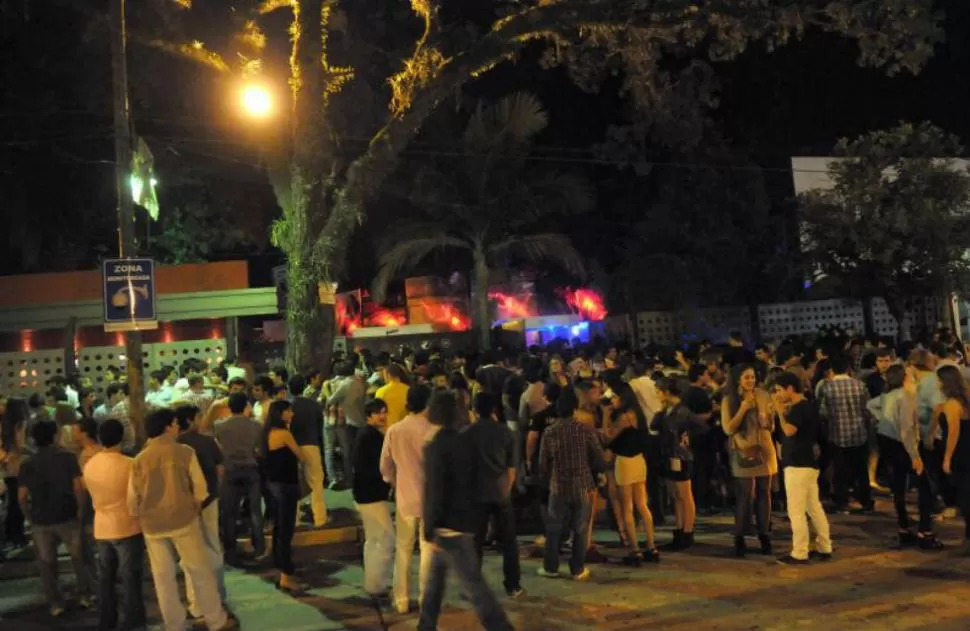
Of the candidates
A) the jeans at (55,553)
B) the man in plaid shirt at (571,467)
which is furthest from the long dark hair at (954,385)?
the jeans at (55,553)

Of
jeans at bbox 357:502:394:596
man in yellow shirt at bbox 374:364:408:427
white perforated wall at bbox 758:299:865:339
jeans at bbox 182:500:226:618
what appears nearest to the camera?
jeans at bbox 182:500:226:618

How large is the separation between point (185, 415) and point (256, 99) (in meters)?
5.77

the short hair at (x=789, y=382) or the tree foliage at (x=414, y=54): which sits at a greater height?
the tree foliage at (x=414, y=54)

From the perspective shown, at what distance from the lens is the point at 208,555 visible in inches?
293

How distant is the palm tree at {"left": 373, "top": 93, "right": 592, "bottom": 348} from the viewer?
2223 cm

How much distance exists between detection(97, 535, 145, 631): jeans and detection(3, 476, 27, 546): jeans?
3.58 metres

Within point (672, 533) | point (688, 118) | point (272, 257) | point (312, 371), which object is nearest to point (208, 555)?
point (672, 533)

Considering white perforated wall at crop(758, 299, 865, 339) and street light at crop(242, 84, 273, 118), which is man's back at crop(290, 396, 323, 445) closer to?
street light at crop(242, 84, 273, 118)

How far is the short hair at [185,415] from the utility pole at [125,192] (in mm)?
2543

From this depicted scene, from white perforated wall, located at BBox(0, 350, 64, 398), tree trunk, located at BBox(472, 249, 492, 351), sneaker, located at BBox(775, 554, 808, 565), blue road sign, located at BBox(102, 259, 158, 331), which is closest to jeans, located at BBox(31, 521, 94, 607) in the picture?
blue road sign, located at BBox(102, 259, 158, 331)

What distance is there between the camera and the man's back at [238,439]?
30.6 feet

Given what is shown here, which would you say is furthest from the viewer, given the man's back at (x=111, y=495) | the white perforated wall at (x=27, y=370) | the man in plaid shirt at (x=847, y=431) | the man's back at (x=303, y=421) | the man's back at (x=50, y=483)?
the white perforated wall at (x=27, y=370)

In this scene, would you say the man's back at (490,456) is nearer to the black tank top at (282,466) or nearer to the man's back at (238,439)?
the black tank top at (282,466)

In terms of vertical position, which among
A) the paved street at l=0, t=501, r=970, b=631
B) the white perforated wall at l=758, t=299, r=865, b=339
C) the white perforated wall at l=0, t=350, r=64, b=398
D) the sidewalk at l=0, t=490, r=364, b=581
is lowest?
the paved street at l=0, t=501, r=970, b=631
